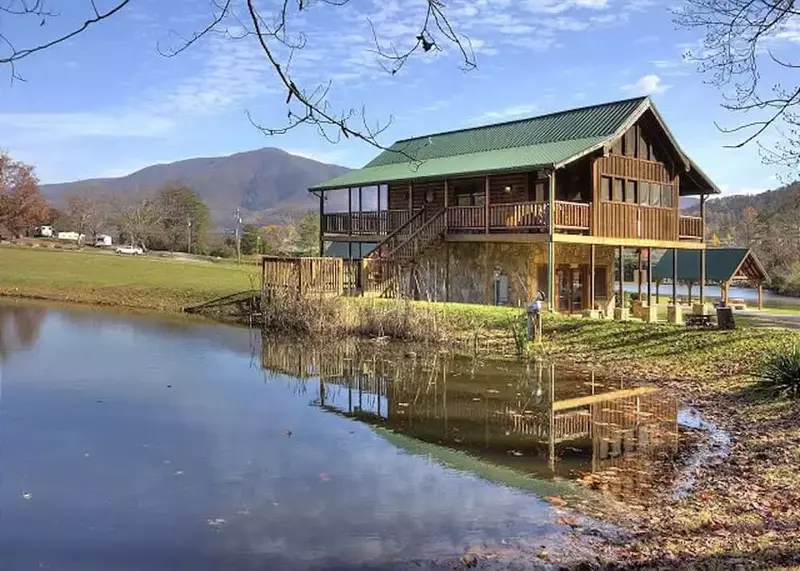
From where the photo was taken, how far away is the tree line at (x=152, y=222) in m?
75.1

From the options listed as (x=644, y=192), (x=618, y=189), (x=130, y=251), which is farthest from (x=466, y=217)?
(x=130, y=251)

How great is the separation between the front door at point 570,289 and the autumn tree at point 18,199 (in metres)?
61.1

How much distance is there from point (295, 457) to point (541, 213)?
17364 millimetres

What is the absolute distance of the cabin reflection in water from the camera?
32.8ft

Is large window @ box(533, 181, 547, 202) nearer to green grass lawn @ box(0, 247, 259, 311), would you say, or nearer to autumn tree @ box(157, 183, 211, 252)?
green grass lawn @ box(0, 247, 259, 311)

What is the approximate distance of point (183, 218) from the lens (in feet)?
301

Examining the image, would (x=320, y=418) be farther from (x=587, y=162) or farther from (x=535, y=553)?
(x=587, y=162)

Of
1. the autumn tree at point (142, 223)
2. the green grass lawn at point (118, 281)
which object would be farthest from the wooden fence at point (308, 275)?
the autumn tree at point (142, 223)

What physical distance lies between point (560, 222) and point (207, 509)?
1940 centimetres

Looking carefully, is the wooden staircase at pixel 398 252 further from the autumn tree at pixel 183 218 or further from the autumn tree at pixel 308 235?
the autumn tree at pixel 183 218

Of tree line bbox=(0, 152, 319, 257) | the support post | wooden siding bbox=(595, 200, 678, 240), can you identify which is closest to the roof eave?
the support post

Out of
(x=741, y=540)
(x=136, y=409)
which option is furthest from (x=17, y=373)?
(x=741, y=540)

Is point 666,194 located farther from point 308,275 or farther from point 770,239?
point 770,239

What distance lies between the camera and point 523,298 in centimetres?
2805
